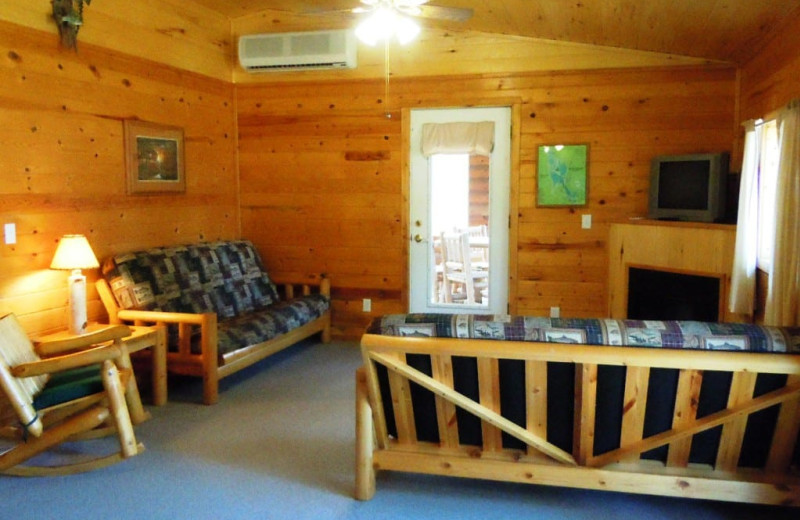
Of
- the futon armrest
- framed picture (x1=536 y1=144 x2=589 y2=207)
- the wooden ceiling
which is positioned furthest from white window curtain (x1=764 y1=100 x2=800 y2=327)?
the futon armrest

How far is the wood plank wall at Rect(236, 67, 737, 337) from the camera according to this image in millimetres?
4957

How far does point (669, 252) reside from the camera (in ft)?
14.6

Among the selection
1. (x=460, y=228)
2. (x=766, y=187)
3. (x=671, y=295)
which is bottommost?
(x=671, y=295)

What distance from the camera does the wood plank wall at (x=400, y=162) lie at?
4.96 m

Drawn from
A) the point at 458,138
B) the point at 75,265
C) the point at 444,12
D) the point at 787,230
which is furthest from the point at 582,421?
the point at 458,138

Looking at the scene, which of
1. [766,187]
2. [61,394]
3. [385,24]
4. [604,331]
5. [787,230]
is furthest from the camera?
[766,187]

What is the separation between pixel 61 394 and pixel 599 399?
2.41 metres

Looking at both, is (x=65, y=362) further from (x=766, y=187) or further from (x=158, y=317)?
(x=766, y=187)

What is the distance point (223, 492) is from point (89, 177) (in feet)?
7.49

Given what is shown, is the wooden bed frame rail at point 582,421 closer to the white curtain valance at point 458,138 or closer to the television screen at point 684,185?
the television screen at point 684,185

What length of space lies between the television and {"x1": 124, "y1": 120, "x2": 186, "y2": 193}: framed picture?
345cm

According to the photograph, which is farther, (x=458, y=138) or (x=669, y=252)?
(x=458, y=138)

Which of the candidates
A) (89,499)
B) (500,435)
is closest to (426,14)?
(500,435)

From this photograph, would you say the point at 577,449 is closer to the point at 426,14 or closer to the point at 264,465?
the point at 264,465
